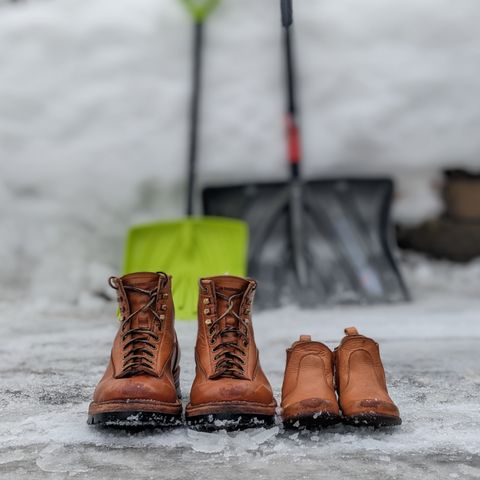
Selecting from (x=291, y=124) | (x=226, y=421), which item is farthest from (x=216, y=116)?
(x=226, y=421)

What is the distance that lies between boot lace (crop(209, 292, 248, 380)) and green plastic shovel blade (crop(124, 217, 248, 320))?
1.31 metres

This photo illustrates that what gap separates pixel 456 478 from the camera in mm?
965

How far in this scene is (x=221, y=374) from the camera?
1.23 meters

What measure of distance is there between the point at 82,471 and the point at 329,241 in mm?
1947

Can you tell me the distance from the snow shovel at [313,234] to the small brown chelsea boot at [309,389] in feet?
4.26

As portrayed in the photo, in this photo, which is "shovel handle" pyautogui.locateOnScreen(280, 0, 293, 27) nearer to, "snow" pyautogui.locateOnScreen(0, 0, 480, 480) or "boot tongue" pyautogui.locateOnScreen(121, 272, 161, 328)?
"snow" pyautogui.locateOnScreen(0, 0, 480, 480)

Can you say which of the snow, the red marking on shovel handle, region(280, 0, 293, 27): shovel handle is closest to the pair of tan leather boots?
the snow

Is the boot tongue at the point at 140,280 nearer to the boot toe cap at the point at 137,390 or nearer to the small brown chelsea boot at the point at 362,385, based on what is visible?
the boot toe cap at the point at 137,390

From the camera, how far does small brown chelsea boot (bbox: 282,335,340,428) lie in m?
1.15

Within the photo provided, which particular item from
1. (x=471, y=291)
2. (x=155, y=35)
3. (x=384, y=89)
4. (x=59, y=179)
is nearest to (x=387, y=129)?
(x=384, y=89)

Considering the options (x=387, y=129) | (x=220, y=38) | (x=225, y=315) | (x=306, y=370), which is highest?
(x=220, y=38)

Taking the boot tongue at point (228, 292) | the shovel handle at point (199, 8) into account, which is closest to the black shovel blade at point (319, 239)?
the shovel handle at point (199, 8)

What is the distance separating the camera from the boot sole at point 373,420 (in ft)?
3.76

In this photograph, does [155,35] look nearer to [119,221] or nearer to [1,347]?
[119,221]
